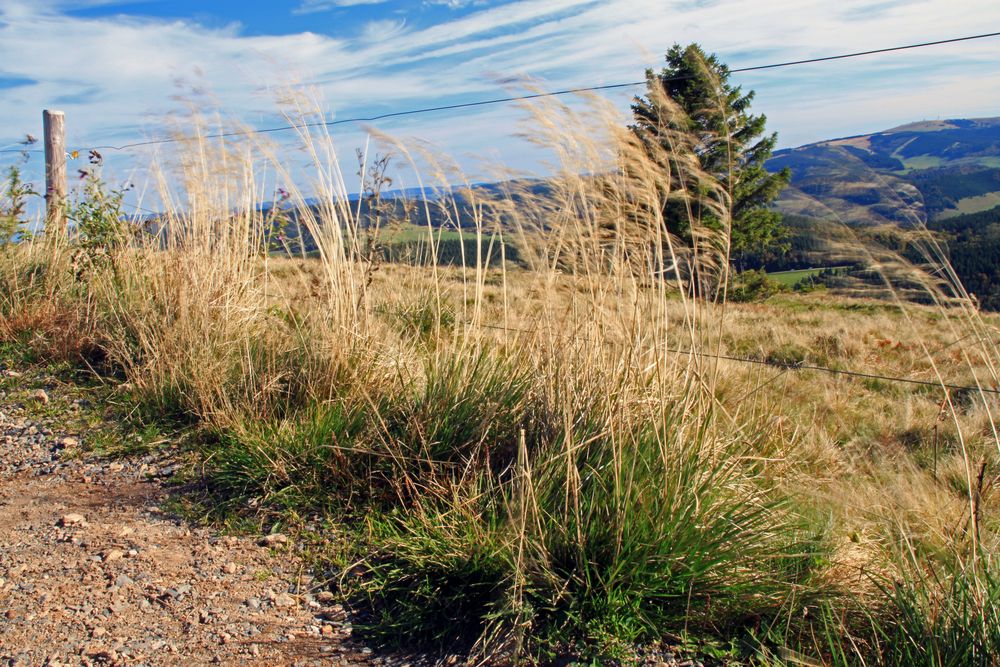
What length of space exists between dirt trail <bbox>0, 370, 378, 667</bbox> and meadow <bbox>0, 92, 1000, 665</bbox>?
0.19m

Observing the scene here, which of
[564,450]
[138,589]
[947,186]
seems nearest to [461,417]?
[564,450]

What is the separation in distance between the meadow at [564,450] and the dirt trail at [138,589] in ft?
0.61

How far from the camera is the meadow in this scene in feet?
7.36

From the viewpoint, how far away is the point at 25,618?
7.62ft

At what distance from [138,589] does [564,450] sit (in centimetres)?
160

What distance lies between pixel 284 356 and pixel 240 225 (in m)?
1.58

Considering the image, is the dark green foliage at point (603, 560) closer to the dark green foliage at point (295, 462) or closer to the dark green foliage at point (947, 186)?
the dark green foliage at point (295, 462)

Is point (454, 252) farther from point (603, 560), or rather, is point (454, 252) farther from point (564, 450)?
point (603, 560)

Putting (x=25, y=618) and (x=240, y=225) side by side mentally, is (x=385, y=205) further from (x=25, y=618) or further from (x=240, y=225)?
(x=25, y=618)

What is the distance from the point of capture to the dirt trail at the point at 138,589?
222 cm

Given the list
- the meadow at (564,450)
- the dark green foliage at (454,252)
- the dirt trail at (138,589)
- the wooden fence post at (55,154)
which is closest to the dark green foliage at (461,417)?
the meadow at (564,450)

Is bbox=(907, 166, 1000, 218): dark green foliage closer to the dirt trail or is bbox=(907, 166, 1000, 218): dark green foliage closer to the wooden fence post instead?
the dirt trail

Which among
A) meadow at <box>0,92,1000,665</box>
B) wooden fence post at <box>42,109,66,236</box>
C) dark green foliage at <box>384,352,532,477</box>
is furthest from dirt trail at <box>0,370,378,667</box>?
wooden fence post at <box>42,109,66,236</box>

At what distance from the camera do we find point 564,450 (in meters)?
2.67
